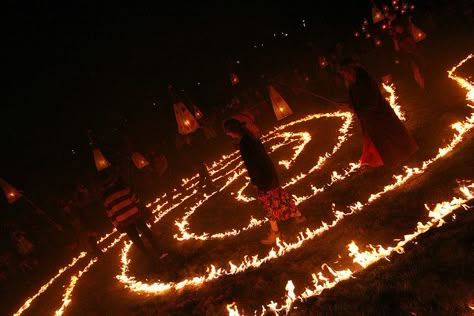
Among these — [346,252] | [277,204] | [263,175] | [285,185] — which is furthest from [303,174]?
[346,252]

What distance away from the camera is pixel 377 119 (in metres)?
7.29

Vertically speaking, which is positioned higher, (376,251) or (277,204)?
(277,204)

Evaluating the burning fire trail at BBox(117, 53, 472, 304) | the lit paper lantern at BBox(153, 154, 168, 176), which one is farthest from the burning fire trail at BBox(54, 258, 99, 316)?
the lit paper lantern at BBox(153, 154, 168, 176)

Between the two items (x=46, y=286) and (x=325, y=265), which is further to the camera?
(x=46, y=286)

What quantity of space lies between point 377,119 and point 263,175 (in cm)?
253

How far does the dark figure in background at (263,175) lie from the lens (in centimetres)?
664

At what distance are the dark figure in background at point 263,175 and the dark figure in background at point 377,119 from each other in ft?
6.84

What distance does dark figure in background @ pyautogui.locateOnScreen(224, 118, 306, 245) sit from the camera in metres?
6.64

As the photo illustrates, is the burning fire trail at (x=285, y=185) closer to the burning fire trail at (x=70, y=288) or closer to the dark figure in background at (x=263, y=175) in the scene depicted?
the dark figure in background at (x=263, y=175)

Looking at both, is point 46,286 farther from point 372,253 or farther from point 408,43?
point 408,43

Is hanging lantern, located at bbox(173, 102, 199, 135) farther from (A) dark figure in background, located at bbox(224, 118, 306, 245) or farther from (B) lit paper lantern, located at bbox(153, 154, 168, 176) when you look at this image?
(B) lit paper lantern, located at bbox(153, 154, 168, 176)

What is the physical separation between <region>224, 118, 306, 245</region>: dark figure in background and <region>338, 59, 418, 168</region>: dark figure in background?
2085 mm

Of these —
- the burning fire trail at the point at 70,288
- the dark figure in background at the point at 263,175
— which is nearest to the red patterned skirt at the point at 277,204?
the dark figure in background at the point at 263,175

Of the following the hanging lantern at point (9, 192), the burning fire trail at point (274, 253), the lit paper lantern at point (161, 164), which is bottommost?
the burning fire trail at point (274, 253)
